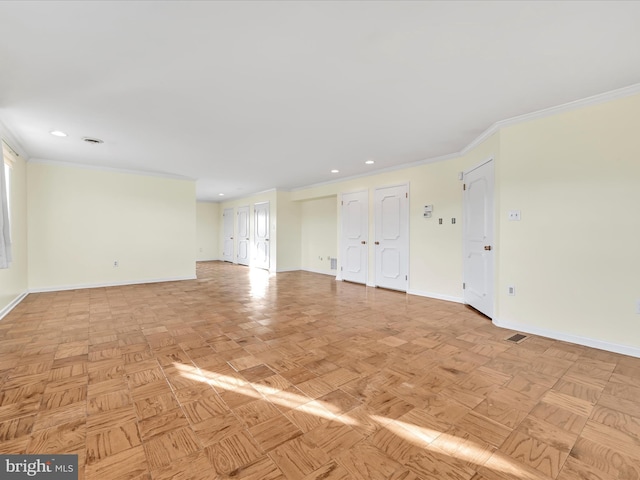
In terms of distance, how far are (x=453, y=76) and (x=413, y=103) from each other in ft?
1.68

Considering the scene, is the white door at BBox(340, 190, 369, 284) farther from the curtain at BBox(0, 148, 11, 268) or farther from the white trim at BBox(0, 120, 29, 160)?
the white trim at BBox(0, 120, 29, 160)

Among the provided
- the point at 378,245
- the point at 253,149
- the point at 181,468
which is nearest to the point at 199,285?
the point at 253,149

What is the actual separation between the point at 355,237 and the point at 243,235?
4.69 meters

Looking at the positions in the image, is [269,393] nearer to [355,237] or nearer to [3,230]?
[3,230]

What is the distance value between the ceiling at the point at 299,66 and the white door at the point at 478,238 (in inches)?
24.8

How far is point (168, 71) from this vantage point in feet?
7.39

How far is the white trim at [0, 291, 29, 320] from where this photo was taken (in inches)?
140

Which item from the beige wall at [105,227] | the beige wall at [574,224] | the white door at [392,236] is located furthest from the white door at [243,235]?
the beige wall at [574,224]

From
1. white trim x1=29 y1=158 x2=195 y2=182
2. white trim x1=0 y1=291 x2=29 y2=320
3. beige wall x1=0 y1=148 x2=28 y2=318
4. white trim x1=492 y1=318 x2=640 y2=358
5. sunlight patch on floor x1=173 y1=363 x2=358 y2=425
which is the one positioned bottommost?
sunlight patch on floor x1=173 y1=363 x2=358 y2=425

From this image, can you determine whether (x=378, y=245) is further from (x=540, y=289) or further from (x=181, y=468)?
(x=181, y=468)

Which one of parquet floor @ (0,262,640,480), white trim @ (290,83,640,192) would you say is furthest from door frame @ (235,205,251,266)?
white trim @ (290,83,640,192)

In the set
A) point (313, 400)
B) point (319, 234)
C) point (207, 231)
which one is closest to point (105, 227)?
point (319, 234)

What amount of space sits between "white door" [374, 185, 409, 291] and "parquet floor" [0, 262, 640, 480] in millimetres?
1935

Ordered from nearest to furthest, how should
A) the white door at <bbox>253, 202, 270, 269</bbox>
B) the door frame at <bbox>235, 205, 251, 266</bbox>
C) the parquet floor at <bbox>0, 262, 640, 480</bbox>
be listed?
the parquet floor at <bbox>0, 262, 640, 480</bbox> < the white door at <bbox>253, 202, 270, 269</bbox> < the door frame at <bbox>235, 205, 251, 266</bbox>
